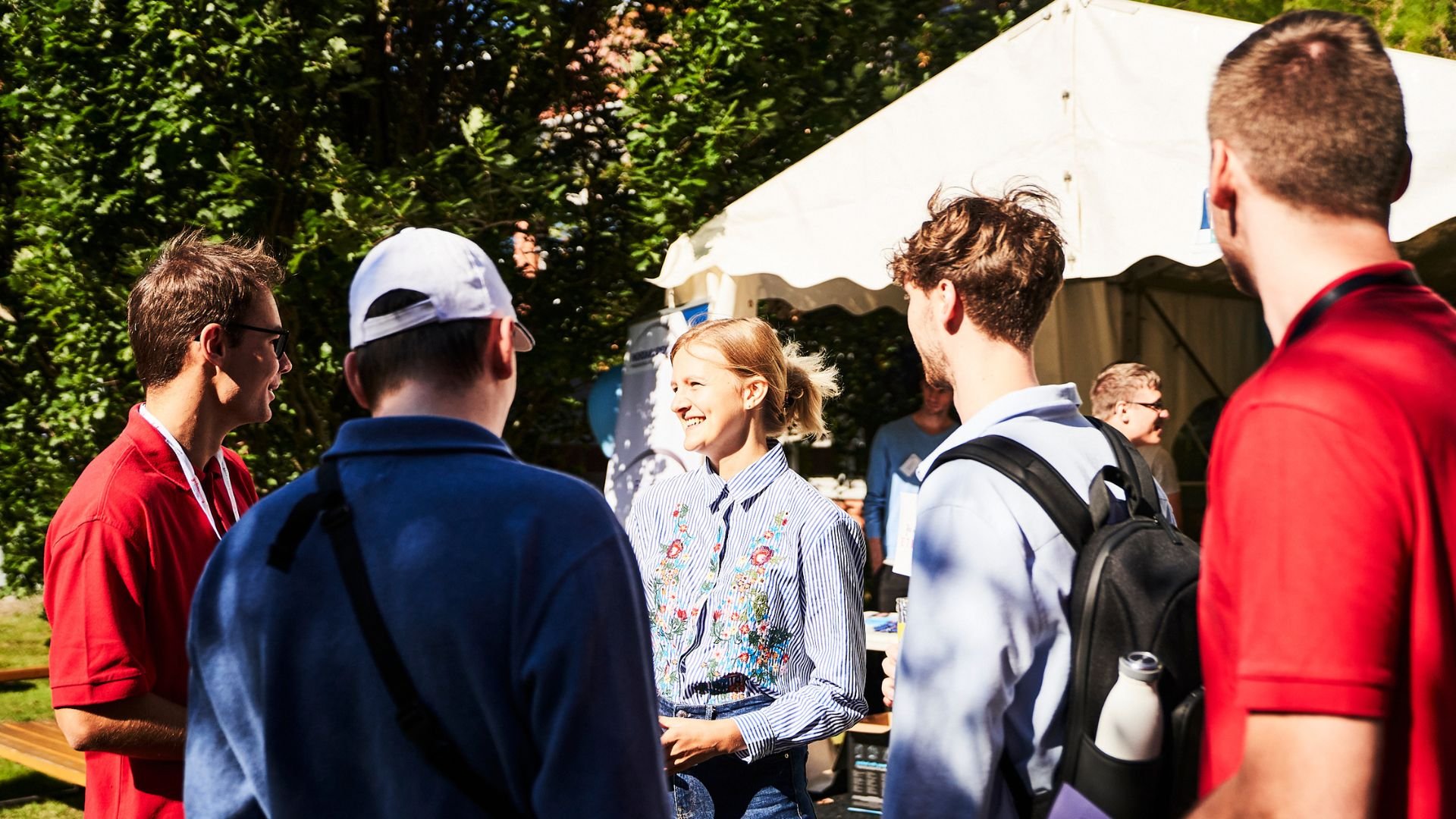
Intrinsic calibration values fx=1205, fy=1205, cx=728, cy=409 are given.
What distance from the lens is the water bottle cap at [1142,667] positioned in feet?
4.91

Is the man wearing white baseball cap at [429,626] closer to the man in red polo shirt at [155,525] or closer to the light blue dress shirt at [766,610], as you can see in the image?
the man in red polo shirt at [155,525]

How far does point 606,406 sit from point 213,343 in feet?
13.1

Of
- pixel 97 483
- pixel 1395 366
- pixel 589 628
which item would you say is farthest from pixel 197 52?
pixel 1395 366

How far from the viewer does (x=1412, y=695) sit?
3.59ft

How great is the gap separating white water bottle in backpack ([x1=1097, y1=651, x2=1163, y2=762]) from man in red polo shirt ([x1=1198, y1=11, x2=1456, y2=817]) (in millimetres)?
253

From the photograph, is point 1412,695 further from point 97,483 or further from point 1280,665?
point 97,483

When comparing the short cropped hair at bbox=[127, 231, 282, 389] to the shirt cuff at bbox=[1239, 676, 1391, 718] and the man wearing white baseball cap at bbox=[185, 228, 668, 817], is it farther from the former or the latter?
the shirt cuff at bbox=[1239, 676, 1391, 718]

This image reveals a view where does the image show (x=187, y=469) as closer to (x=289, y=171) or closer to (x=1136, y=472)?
(x=1136, y=472)

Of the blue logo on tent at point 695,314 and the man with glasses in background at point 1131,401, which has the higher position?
the blue logo on tent at point 695,314

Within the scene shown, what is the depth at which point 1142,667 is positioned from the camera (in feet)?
4.93

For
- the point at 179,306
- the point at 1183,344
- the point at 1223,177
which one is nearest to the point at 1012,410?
the point at 1223,177

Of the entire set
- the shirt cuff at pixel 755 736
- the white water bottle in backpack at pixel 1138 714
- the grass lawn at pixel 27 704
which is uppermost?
the white water bottle in backpack at pixel 1138 714

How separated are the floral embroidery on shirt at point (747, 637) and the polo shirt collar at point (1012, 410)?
0.84 meters

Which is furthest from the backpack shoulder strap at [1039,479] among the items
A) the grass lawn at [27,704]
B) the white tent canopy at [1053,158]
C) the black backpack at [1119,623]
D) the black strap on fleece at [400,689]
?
the grass lawn at [27,704]
